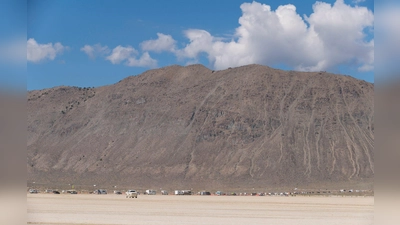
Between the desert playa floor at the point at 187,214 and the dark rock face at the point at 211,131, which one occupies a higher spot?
the dark rock face at the point at 211,131

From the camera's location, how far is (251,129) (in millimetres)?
110062

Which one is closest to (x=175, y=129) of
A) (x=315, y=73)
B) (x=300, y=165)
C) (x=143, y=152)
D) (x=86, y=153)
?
(x=143, y=152)

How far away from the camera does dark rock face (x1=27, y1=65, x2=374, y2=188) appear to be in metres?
98.9

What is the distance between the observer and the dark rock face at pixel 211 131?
98.9 metres

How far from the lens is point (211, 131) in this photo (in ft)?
361

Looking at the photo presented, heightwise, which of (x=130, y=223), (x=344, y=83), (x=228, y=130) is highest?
(x=344, y=83)

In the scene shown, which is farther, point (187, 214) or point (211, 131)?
point (211, 131)

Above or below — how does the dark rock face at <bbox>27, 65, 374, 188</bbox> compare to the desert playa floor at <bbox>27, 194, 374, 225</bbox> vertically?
above

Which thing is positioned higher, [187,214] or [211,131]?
[211,131]

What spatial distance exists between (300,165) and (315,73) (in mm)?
30764

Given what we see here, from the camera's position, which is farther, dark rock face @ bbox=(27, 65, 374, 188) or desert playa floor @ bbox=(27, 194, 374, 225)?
dark rock face @ bbox=(27, 65, 374, 188)

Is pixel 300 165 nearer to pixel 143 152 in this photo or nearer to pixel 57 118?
pixel 143 152

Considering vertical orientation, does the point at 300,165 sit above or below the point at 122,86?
below

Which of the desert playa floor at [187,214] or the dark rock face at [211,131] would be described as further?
the dark rock face at [211,131]
